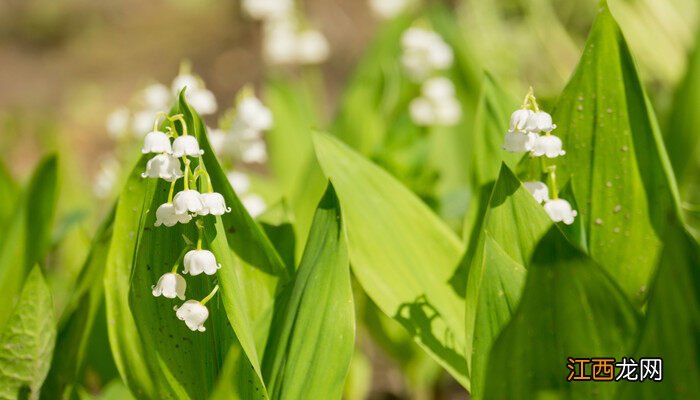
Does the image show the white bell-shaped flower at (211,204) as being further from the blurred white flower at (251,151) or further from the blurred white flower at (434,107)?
the blurred white flower at (434,107)

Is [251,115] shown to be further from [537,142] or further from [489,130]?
[537,142]

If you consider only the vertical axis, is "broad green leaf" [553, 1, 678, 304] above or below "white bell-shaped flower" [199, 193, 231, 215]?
above

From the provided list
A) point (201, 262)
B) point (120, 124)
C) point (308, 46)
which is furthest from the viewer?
point (308, 46)

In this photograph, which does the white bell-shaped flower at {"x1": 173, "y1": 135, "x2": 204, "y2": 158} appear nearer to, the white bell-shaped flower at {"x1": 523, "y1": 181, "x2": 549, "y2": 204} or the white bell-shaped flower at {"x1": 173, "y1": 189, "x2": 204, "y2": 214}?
the white bell-shaped flower at {"x1": 173, "y1": 189, "x2": 204, "y2": 214}

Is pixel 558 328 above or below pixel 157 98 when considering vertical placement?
below

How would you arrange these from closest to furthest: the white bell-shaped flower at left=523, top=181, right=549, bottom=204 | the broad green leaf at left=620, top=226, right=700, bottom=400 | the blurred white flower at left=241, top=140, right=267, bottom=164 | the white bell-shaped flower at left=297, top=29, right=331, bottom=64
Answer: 1. the broad green leaf at left=620, top=226, right=700, bottom=400
2. the white bell-shaped flower at left=523, top=181, right=549, bottom=204
3. the blurred white flower at left=241, top=140, right=267, bottom=164
4. the white bell-shaped flower at left=297, top=29, right=331, bottom=64

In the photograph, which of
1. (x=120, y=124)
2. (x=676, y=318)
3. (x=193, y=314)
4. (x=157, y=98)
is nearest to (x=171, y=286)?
(x=193, y=314)

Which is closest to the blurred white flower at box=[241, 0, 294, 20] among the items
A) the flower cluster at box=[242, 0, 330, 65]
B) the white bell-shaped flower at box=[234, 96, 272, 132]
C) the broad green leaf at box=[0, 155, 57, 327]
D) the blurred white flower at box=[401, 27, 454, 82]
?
the flower cluster at box=[242, 0, 330, 65]
